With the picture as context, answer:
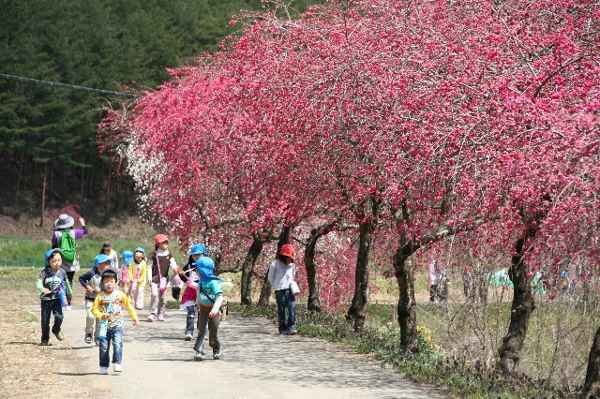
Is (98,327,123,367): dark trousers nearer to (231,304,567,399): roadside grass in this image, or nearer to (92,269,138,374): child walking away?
(92,269,138,374): child walking away

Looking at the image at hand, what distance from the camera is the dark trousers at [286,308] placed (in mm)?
17562

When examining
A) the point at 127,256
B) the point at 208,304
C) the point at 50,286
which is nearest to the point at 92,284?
the point at 50,286

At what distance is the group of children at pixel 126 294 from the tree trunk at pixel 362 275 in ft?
4.77

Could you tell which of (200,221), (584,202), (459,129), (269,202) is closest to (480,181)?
(459,129)

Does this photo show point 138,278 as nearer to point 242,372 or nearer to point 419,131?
point 242,372

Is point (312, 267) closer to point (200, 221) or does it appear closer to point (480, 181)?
point (200, 221)

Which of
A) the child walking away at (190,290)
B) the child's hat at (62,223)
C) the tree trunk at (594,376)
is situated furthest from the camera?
the child's hat at (62,223)

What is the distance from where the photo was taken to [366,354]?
14.8 meters

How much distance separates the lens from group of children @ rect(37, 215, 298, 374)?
12930 millimetres

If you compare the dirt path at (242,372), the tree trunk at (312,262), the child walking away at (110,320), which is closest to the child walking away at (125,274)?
the tree trunk at (312,262)

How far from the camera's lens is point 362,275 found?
1895cm

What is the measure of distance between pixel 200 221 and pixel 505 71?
49.5 ft

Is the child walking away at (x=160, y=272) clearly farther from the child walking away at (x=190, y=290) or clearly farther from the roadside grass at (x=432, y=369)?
the child walking away at (x=190, y=290)

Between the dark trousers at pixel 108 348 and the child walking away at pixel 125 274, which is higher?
the child walking away at pixel 125 274
